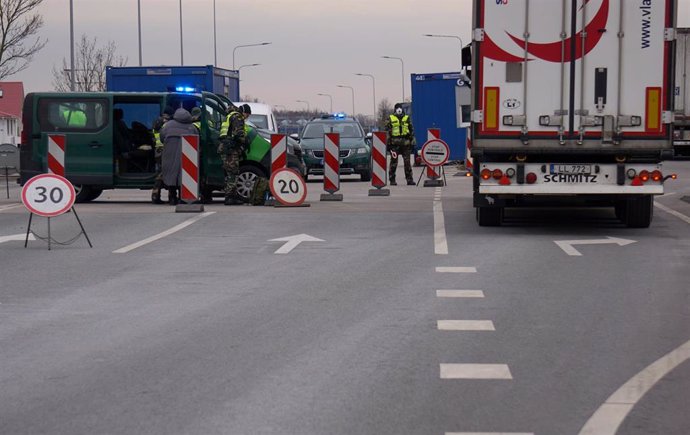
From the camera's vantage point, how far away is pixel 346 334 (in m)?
8.70

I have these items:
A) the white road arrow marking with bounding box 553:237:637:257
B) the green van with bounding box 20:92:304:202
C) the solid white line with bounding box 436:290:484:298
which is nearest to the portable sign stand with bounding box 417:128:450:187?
the green van with bounding box 20:92:304:202

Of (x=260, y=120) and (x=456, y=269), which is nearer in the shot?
(x=456, y=269)

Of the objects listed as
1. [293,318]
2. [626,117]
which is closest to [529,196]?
[626,117]

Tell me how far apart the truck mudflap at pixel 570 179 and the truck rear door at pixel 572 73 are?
30 cm

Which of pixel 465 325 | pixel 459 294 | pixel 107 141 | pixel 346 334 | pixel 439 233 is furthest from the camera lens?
pixel 107 141

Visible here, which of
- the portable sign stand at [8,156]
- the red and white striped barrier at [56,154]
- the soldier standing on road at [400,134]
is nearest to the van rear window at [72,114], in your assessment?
the red and white striped barrier at [56,154]

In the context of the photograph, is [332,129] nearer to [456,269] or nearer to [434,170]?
[434,170]

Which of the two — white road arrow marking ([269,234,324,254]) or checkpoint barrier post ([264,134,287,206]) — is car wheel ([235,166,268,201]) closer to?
checkpoint barrier post ([264,134,287,206])

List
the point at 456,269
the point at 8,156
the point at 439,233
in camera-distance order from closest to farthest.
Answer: the point at 456,269 < the point at 439,233 < the point at 8,156

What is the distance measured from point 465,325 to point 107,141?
45.2ft

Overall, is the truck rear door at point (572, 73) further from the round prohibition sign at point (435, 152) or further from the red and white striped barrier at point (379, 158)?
the round prohibition sign at point (435, 152)

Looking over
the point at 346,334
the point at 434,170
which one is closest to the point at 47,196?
the point at 346,334

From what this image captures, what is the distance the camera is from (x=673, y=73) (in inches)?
619

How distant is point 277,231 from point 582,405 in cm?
1053
